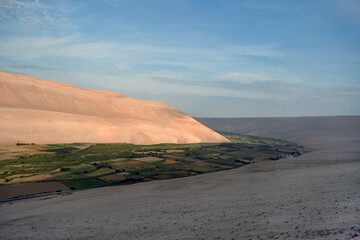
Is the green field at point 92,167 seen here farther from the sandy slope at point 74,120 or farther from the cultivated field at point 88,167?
the sandy slope at point 74,120

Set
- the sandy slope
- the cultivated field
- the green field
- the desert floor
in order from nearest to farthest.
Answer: the desert floor, the cultivated field, the green field, the sandy slope

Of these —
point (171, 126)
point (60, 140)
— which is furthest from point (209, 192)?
point (171, 126)

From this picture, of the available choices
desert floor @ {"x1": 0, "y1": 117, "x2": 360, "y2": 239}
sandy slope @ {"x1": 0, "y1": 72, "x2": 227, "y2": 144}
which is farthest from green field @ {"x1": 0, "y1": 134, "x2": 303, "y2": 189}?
sandy slope @ {"x1": 0, "y1": 72, "x2": 227, "y2": 144}

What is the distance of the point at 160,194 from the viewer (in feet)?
150

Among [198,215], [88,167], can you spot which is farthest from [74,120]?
[198,215]

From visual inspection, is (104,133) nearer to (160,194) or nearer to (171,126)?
(171,126)

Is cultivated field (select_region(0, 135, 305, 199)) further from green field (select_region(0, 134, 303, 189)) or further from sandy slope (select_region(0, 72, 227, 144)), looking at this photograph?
sandy slope (select_region(0, 72, 227, 144))

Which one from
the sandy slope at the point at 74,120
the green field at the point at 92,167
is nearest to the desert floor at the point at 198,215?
the green field at the point at 92,167

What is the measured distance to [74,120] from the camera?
483 feet

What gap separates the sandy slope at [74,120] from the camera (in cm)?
12729

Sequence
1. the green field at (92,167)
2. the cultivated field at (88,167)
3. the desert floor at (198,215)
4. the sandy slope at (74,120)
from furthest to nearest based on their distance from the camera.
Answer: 1. the sandy slope at (74,120)
2. the green field at (92,167)
3. the cultivated field at (88,167)
4. the desert floor at (198,215)

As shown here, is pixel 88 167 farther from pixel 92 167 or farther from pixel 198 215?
pixel 198 215

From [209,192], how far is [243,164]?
5092 centimetres

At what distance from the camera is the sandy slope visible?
12729cm
